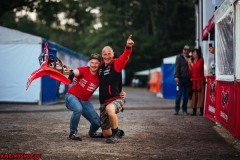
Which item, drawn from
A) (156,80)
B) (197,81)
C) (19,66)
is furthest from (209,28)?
(156,80)

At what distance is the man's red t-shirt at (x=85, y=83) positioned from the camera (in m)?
6.64

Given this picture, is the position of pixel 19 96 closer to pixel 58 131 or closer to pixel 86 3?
pixel 58 131

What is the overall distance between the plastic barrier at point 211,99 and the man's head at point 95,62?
363 cm

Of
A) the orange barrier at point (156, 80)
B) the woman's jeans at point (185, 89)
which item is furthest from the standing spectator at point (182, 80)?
the orange barrier at point (156, 80)

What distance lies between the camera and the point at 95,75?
263 inches

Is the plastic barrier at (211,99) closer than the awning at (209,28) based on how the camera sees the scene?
Yes

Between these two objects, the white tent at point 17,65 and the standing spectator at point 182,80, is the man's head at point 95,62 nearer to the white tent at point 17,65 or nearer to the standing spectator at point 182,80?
the standing spectator at point 182,80

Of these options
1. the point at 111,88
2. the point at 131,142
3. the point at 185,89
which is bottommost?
the point at 131,142

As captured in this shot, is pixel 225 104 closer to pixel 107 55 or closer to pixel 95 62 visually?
pixel 107 55

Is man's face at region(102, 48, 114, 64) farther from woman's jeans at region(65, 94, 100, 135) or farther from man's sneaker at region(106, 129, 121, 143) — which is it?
man's sneaker at region(106, 129, 121, 143)

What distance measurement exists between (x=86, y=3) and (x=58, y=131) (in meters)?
23.5

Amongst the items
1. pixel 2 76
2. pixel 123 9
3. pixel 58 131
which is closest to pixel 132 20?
pixel 123 9

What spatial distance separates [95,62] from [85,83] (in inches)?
16.5

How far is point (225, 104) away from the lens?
24.3 feet
